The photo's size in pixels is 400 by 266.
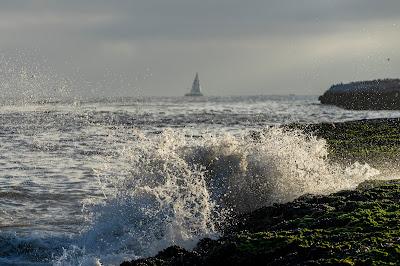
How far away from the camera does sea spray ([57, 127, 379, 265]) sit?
13.0 m

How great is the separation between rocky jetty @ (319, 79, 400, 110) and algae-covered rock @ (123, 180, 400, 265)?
273 ft

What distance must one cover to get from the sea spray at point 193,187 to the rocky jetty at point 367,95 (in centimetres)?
7691

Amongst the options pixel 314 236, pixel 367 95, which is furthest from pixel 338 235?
pixel 367 95

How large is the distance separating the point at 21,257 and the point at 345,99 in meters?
98.5

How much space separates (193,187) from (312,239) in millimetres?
6545

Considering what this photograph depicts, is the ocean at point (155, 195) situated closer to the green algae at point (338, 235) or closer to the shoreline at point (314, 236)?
the shoreline at point (314, 236)

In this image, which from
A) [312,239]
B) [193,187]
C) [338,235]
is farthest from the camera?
[193,187]

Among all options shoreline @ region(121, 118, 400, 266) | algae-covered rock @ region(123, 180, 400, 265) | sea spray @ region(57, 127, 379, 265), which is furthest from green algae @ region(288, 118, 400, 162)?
algae-covered rock @ region(123, 180, 400, 265)

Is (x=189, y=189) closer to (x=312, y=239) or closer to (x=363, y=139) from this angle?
(x=312, y=239)

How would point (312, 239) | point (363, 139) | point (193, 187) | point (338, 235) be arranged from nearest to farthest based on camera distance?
point (312, 239) < point (338, 235) < point (193, 187) < point (363, 139)

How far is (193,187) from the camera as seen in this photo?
1559 cm

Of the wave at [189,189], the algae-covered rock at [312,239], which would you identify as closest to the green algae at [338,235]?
the algae-covered rock at [312,239]

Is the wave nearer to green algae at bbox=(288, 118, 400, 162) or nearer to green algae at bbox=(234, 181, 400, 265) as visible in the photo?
green algae at bbox=(234, 181, 400, 265)

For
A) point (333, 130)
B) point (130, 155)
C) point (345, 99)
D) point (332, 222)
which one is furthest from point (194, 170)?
point (345, 99)
